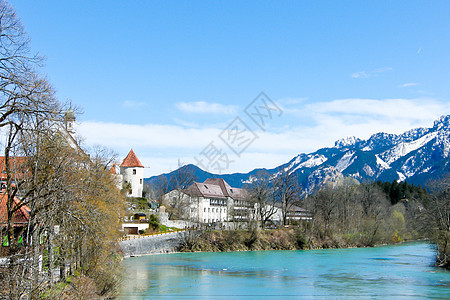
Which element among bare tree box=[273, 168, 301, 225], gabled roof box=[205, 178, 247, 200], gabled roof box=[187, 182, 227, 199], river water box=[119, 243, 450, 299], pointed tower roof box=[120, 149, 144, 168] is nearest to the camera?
river water box=[119, 243, 450, 299]

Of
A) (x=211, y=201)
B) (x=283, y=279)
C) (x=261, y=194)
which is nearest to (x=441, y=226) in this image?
(x=283, y=279)

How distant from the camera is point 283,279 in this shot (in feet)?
117

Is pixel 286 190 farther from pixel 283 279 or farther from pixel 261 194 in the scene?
pixel 283 279

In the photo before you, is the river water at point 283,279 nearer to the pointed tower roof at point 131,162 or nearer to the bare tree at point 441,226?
the bare tree at point 441,226

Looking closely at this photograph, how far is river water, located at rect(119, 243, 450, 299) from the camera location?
1138 inches

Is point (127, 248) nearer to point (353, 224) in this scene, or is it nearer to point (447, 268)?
point (447, 268)

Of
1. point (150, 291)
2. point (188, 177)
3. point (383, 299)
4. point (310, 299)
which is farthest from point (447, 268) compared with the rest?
point (188, 177)

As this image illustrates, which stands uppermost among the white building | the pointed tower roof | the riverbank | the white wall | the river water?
the pointed tower roof

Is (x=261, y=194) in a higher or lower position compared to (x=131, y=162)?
lower

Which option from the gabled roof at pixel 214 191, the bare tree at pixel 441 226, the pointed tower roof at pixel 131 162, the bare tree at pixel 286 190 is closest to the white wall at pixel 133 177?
the pointed tower roof at pixel 131 162

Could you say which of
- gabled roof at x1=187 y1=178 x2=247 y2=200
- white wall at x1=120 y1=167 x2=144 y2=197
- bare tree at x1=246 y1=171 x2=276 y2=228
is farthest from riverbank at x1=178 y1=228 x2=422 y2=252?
white wall at x1=120 y1=167 x2=144 y2=197

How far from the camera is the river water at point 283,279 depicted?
28906 mm

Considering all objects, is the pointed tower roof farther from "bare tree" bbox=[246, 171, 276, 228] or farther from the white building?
"bare tree" bbox=[246, 171, 276, 228]

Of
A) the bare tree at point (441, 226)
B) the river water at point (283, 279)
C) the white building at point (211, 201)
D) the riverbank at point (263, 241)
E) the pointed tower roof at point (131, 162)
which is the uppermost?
the pointed tower roof at point (131, 162)
